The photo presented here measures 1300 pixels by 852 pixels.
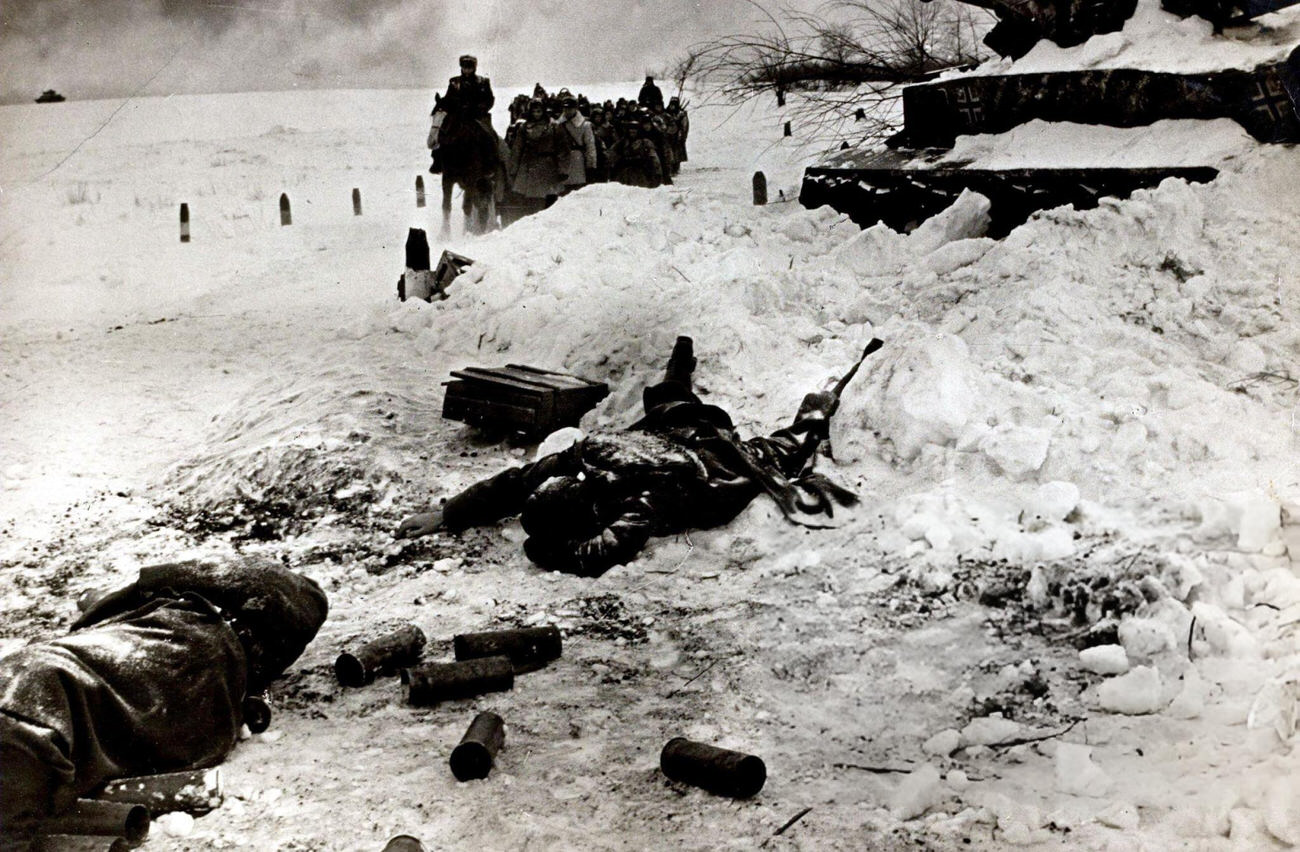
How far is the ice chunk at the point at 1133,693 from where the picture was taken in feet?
9.82

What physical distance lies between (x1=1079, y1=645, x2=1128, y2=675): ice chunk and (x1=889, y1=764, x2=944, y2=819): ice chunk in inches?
32.8

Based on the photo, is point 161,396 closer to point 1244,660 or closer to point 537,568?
point 537,568

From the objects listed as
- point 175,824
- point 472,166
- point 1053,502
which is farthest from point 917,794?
point 472,166

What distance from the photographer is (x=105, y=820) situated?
98.7 inches

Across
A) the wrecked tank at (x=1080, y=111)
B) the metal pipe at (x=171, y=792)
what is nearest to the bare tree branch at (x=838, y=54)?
the wrecked tank at (x=1080, y=111)

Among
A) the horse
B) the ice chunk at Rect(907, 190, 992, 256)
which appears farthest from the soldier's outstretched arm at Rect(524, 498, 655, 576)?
the horse

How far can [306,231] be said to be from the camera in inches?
563

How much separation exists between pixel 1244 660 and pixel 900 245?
15.4 ft

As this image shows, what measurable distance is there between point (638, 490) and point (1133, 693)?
7.52ft

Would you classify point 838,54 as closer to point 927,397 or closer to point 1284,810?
point 927,397

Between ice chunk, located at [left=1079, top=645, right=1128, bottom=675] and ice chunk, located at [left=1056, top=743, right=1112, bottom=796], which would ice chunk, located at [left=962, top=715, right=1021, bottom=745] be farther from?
ice chunk, located at [left=1079, top=645, right=1128, bottom=675]

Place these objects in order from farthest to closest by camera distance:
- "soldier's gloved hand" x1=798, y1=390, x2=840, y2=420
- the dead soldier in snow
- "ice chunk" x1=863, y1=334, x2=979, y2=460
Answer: "soldier's gloved hand" x1=798, y1=390, x2=840, y2=420, "ice chunk" x1=863, y1=334, x2=979, y2=460, the dead soldier in snow

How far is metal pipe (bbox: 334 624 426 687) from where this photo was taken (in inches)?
138

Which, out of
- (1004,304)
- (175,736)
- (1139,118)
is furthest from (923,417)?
(1139,118)
